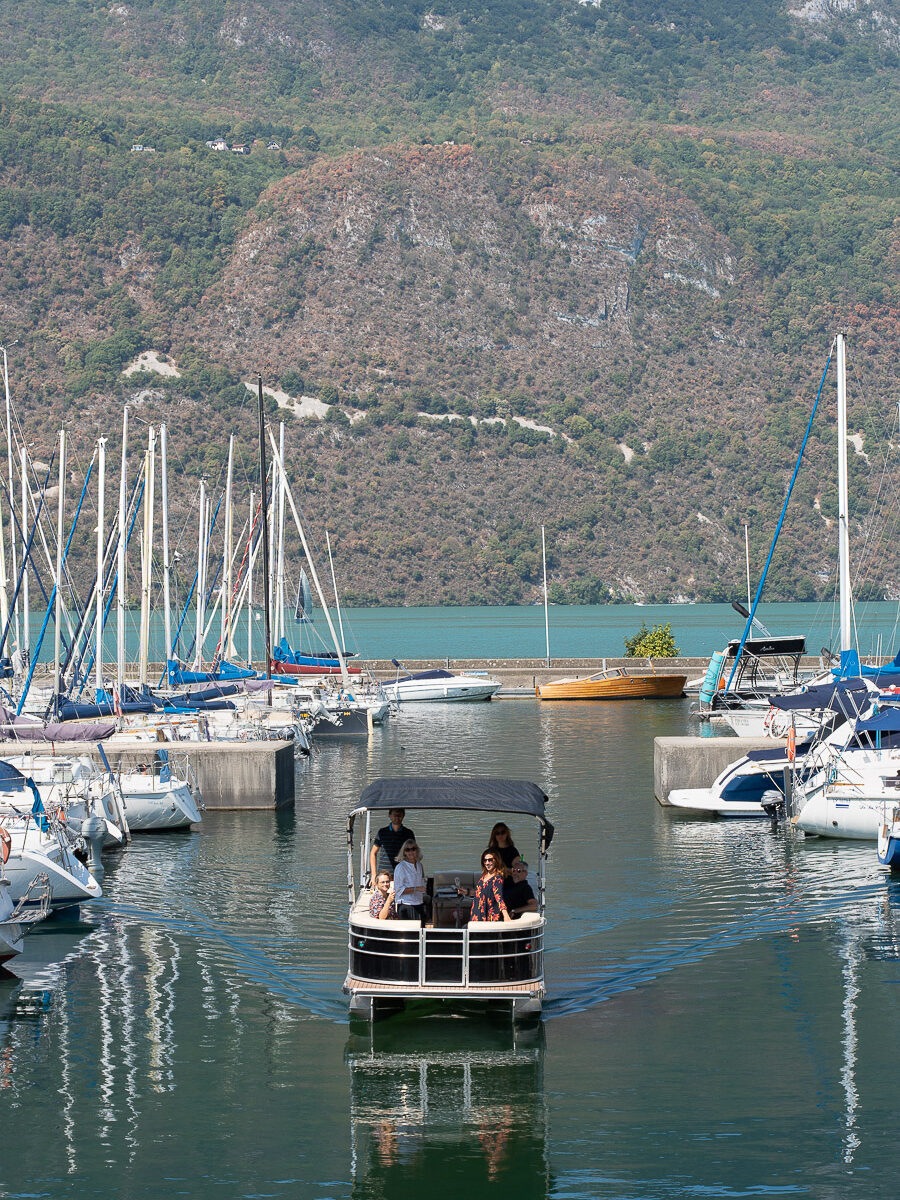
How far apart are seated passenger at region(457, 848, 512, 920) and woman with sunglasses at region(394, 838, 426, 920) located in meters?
0.62

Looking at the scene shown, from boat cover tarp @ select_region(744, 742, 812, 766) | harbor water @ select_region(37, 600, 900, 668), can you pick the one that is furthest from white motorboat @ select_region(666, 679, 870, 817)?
harbor water @ select_region(37, 600, 900, 668)

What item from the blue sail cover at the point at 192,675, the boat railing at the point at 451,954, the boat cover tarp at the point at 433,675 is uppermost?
the blue sail cover at the point at 192,675

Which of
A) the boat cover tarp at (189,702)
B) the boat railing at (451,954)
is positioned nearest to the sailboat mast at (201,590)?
the boat cover tarp at (189,702)

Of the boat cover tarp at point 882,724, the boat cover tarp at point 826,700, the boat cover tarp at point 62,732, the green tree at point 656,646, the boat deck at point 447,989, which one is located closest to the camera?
the boat deck at point 447,989

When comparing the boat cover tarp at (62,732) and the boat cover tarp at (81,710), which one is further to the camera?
the boat cover tarp at (81,710)

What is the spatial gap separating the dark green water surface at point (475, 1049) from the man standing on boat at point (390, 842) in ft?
5.20

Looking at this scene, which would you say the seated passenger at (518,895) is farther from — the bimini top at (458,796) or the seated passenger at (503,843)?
the bimini top at (458,796)

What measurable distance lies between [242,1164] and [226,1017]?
4.10m

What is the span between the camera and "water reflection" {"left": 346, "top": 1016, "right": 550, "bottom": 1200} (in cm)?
1258

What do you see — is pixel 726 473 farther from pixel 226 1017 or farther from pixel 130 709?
pixel 226 1017

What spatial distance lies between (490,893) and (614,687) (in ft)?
144

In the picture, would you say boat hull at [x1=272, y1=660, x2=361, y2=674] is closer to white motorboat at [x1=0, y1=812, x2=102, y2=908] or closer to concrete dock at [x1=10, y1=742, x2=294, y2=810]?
concrete dock at [x1=10, y1=742, x2=294, y2=810]

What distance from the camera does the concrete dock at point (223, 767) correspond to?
30.9 meters

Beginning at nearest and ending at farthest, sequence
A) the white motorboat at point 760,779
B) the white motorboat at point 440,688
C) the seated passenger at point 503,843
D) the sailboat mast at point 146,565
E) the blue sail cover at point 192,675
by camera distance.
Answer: the seated passenger at point 503,843 < the white motorboat at point 760,779 < the sailboat mast at point 146,565 < the blue sail cover at point 192,675 < the white motorboat at point 440,688
